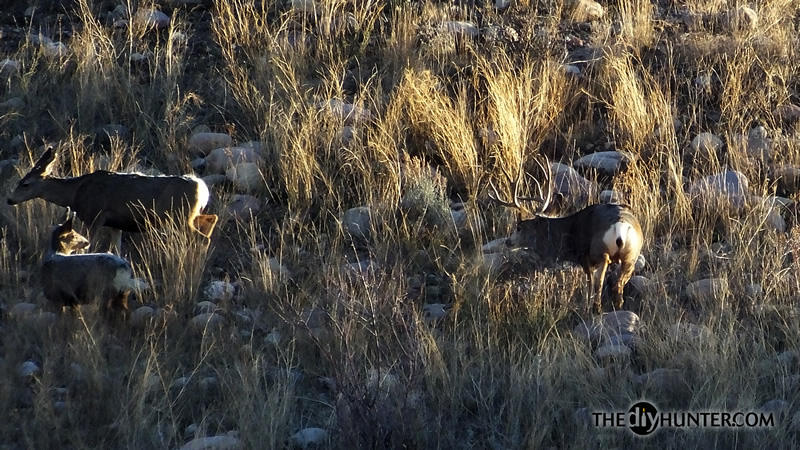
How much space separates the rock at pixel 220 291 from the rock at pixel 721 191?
3424 millimetres

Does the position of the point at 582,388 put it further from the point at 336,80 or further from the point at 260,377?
the point at 336,80

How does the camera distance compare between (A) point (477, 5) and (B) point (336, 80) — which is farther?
(A) point (477, 5)

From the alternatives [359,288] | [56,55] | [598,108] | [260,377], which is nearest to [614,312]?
[359,288]

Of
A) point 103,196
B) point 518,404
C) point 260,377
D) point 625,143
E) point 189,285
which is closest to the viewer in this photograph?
point 518,404

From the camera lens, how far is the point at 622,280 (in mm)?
7633

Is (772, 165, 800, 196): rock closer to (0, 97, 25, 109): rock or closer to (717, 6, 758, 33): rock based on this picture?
(717, 6, 758, 33): rock

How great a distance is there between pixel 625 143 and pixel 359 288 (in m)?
3.22

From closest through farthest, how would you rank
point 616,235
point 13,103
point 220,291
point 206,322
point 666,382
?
point 666,382
point 206,322
point 616,235
point 220,291
point 13,103

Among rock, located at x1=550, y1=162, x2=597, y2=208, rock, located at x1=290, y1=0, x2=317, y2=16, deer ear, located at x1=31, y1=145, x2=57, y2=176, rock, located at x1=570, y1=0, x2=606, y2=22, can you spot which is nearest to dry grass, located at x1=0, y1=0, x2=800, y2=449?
rock, located at x1=290, y1=0, x2=317, y2=16

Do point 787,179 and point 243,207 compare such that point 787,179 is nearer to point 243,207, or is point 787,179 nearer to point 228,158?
point 243,207

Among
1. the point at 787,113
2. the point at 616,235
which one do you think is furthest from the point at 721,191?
the point at 616,235

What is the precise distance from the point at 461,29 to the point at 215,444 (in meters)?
6.07

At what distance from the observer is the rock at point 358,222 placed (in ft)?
28.7

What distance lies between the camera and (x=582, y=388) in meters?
6.40
